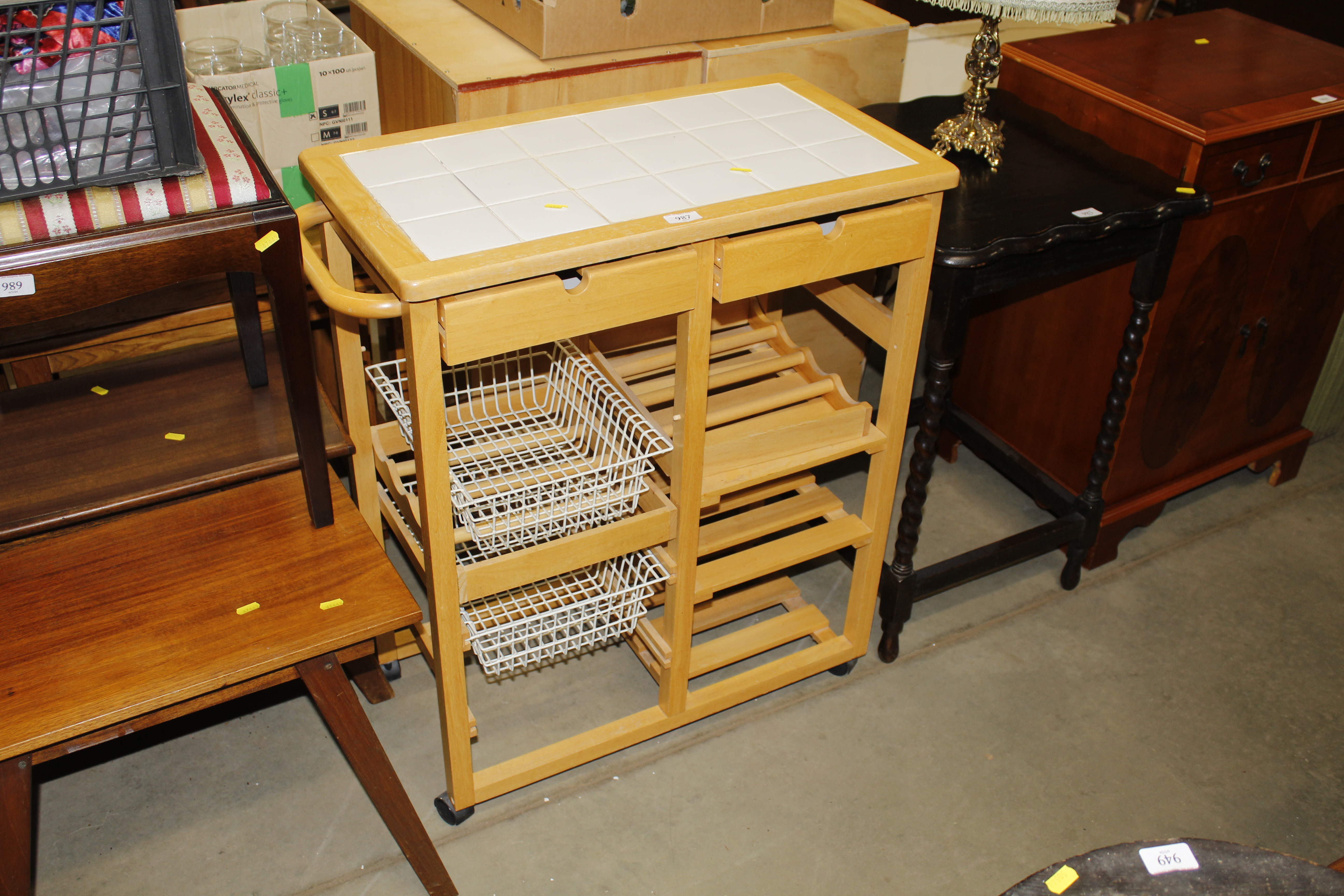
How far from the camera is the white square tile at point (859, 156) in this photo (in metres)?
1.84

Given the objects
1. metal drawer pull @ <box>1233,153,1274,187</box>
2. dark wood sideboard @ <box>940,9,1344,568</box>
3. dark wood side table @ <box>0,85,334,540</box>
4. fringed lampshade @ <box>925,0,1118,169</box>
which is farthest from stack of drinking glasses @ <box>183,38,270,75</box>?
metal drawer pull @ <box>1233,153,1274,187</box>

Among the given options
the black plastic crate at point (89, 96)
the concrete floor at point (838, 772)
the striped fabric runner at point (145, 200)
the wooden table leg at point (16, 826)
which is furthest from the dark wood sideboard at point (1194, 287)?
the wooden table leg at point (16, 826)

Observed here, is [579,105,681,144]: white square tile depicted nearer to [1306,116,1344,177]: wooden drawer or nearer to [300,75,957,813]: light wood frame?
[300,75,957,813]: light wood frame

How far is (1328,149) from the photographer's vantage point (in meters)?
2.42

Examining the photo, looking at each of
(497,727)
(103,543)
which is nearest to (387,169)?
(103,543)

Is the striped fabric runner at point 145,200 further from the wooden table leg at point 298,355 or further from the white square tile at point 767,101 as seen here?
the white square tile at point 767,101

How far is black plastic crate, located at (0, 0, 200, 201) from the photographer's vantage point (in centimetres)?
132

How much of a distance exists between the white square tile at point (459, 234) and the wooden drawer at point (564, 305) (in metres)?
0.06

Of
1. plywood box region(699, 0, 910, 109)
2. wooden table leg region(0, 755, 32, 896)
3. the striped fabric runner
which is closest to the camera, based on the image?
the striped fabric runner

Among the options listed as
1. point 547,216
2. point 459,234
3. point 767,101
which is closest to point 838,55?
point 767,101

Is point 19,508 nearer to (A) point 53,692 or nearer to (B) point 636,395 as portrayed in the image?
(A) point 53,692

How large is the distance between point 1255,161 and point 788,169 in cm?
111

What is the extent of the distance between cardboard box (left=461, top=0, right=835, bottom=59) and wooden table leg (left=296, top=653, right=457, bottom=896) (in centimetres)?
129

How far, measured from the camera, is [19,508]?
6.02 feet
